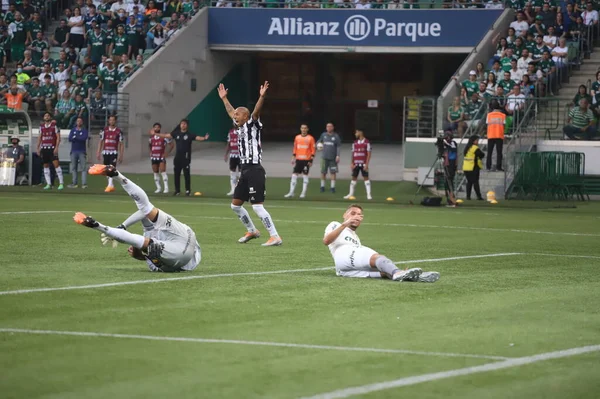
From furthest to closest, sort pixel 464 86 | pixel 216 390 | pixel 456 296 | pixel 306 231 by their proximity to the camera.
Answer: pixel 464 86 < pixel 306 231 < pixel 456 296 < pixel 216 390

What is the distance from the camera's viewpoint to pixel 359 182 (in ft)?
122

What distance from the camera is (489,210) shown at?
28203 millimetres

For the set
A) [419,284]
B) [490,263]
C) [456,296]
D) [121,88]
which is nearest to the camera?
A: [456,296]

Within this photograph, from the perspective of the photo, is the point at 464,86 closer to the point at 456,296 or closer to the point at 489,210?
the point at 489,210

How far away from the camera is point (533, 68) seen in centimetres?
3597

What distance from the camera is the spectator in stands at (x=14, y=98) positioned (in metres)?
38.1

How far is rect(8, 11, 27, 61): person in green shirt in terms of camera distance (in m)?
44.0

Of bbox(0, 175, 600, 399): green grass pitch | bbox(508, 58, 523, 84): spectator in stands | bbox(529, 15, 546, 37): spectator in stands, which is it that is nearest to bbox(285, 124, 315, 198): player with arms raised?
bbox(508, 58, 523, 84): spectator in stands

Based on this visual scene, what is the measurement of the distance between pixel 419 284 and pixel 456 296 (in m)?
0.88

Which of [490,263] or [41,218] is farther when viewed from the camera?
[41,218]

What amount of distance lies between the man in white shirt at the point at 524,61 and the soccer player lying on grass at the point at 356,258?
25.0 m

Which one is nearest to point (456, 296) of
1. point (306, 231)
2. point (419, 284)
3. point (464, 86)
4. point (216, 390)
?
point (419, 284)

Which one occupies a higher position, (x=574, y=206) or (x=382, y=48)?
(x=382, y=48)

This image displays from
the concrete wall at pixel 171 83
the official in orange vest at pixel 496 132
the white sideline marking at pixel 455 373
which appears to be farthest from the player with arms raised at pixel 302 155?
the white sideline marking at pixel 455 373
